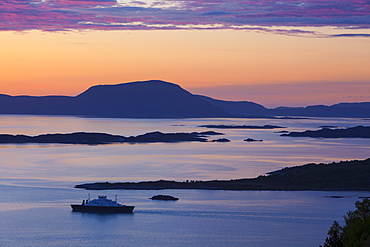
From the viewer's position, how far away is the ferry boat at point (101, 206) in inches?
1387

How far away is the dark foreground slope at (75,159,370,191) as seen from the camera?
4338 centimetres

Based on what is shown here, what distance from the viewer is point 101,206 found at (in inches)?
1404

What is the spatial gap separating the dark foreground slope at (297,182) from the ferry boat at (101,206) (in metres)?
6.65

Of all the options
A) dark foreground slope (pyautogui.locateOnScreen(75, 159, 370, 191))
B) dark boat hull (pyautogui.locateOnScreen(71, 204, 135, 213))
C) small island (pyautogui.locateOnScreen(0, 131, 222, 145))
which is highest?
small island (pyautogui.locateOnScreen(0, 131, 222, 145))

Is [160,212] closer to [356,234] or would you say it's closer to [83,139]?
[356,234]

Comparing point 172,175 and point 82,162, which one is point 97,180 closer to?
point 172,175

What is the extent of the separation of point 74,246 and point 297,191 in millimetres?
19495

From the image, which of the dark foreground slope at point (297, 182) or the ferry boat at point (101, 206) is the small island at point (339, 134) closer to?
the dark foreground slope at point (297, 182)

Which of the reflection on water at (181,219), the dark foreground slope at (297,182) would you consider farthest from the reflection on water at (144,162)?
the reflection on water at (181,219)

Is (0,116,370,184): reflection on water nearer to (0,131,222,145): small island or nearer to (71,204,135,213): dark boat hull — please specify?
(0,131,222,145): small island

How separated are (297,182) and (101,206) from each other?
15998mm

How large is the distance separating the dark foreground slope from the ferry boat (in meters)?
6.65

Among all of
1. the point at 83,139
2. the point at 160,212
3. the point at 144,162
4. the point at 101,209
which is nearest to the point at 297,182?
the point at 160,212

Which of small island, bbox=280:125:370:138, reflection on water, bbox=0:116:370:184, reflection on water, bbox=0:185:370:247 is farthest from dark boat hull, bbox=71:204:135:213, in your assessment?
small island, bbox=280:125:370:138
